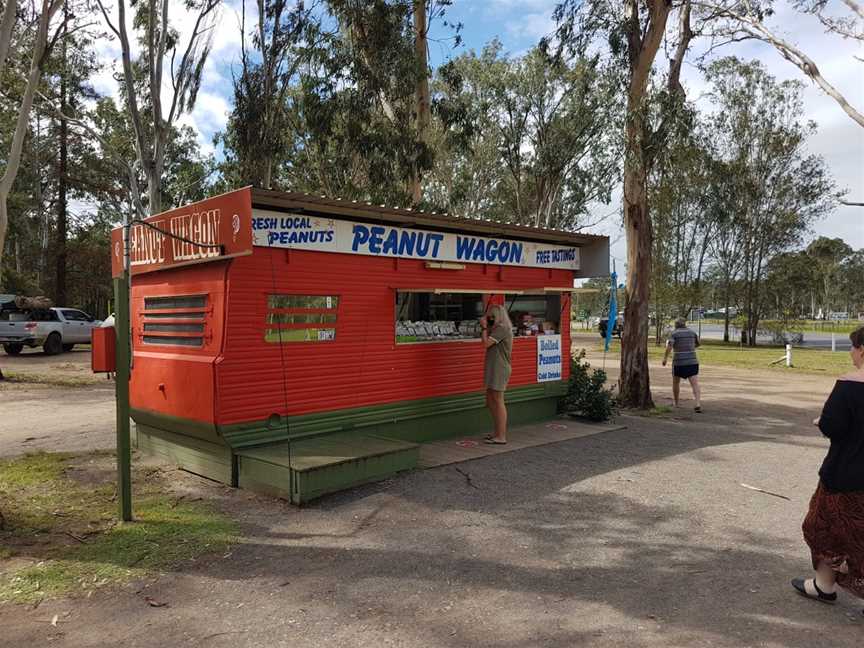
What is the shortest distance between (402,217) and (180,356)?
302 cm

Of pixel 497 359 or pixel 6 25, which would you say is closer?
pixel 6 25

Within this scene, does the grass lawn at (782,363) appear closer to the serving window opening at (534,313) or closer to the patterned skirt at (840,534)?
the serving window opening at (534,313)

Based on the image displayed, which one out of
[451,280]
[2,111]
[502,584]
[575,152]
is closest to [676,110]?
[451,280]

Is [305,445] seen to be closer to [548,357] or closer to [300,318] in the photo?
[300,318]

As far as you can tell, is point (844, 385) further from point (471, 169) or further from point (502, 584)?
point (471, 169)

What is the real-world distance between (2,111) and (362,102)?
15928mm

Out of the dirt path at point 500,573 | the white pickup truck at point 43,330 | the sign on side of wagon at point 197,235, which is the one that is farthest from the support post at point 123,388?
the white pickup truck at point 43,330

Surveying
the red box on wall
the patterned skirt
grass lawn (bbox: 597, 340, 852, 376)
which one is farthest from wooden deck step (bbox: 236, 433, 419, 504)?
grass lawn (bbox: 597, 340, 852, 376)

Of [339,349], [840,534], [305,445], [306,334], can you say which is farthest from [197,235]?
[840,534]

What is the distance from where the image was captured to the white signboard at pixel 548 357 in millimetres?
9922

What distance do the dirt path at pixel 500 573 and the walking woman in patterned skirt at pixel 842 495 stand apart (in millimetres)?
231

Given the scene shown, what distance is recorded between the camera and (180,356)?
6770 mm

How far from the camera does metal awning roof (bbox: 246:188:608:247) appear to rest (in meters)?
6.49

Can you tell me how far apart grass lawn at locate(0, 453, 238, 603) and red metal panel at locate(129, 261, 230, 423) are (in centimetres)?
86
